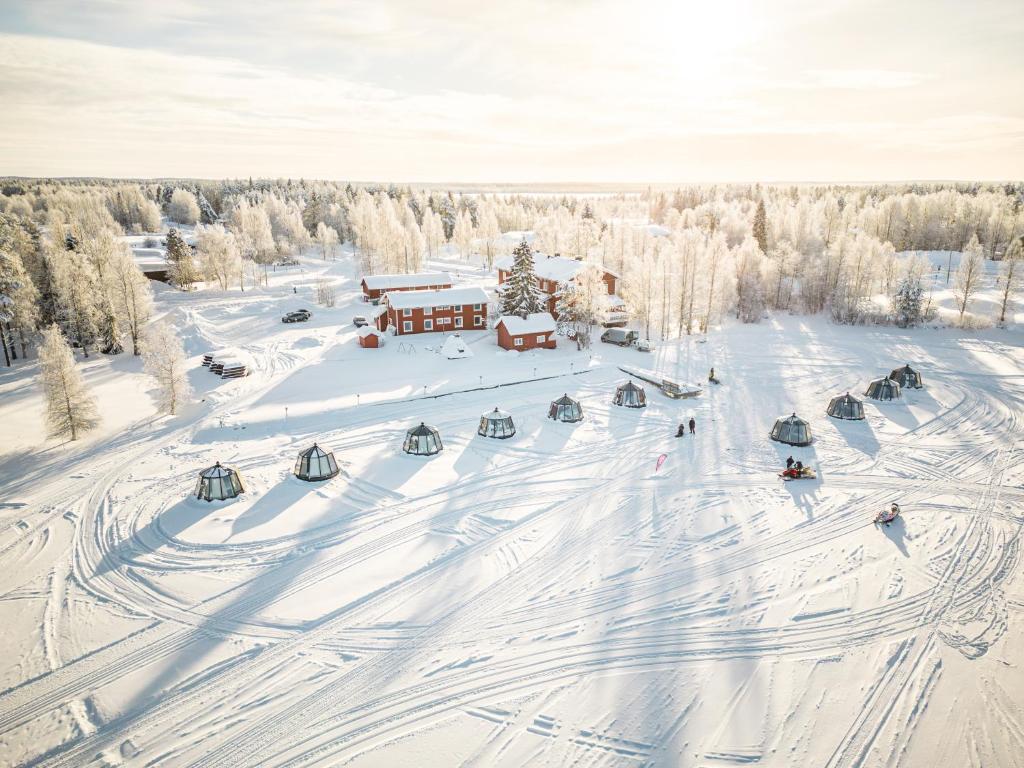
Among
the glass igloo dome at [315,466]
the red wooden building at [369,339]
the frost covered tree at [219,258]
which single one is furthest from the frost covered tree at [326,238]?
the glass igloo dome at [315,466]

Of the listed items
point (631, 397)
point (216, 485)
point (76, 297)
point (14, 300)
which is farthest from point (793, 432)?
point (14, 300)

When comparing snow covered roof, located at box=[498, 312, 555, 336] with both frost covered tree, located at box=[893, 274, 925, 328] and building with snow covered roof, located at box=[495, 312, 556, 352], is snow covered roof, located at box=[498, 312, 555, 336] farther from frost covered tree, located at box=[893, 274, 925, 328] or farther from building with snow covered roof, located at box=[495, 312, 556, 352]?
frost covered tree, located at box=[893, 274, 925, 328]

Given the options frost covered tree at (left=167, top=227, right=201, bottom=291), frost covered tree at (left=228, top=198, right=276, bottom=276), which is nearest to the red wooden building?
frost covered tree at (left=167, top=227, right=201, bottom=291)

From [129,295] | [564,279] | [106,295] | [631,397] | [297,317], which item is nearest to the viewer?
[631,397]

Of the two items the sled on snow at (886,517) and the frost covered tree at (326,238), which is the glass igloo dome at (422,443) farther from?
the frost covered tree at (326,238)

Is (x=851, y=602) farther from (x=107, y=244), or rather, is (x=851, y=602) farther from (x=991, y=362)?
(x=107, y=244)

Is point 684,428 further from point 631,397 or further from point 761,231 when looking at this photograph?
point 761,231
